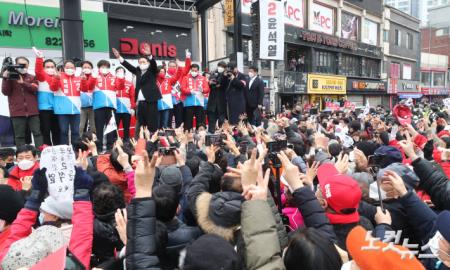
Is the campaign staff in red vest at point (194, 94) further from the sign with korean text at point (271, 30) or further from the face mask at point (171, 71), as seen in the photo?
the sign with korean text at point (271, 30)

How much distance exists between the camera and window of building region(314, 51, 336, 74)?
27.2 m

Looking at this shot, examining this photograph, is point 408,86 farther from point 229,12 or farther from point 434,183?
point 434,183

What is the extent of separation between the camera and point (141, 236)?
176 centimetres

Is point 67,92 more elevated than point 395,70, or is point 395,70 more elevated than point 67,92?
point 395,70

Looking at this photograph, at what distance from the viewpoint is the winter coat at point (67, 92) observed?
583 cm

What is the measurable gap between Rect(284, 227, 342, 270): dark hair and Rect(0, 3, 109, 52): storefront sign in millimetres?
11106

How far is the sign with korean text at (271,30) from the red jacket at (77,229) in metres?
10.6

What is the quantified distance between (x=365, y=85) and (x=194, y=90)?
27.3 metres

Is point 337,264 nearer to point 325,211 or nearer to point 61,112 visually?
point 325,211

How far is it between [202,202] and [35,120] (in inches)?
181

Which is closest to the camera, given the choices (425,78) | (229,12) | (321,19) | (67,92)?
(67,92)

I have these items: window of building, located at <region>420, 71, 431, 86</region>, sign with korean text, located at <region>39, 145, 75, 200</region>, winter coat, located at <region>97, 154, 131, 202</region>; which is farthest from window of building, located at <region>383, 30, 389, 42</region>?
sign with korean text, located at <region>39, 145, 75, 200</region>

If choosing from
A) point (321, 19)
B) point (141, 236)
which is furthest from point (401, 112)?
point (321, 19)

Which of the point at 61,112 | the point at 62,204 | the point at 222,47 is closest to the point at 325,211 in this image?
the point at 62,204
